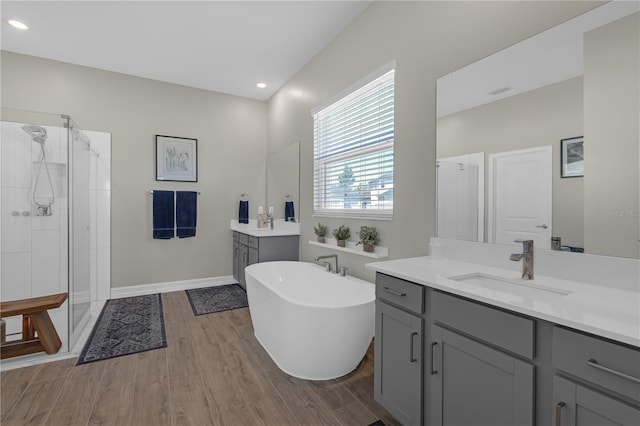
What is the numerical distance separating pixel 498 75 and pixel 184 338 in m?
3.09

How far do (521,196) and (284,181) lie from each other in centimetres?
313

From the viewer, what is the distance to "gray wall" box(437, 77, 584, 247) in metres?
1.35

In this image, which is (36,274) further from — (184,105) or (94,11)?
(184,105)

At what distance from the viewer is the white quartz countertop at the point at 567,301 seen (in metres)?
0.86

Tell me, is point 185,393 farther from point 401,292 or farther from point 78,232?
point 78,232

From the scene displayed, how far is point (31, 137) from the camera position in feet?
8.98

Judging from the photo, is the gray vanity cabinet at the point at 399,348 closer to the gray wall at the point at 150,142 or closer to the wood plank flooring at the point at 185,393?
the wood plank flooring at the point at 185,393

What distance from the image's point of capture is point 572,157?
1362 millimetres

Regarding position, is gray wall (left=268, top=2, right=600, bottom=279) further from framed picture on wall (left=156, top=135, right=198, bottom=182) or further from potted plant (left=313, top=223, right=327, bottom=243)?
framed picture on wall (left=156, top=135, right=198, bottom=182)

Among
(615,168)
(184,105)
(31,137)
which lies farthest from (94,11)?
(615,168)

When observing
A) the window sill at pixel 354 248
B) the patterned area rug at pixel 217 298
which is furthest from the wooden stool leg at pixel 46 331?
the window sill at pixel 354 248

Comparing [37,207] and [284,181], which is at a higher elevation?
[284,181]

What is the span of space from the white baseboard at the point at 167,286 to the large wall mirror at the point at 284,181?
1.31 metres

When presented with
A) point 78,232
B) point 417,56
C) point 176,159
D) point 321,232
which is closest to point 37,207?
point 78,232
